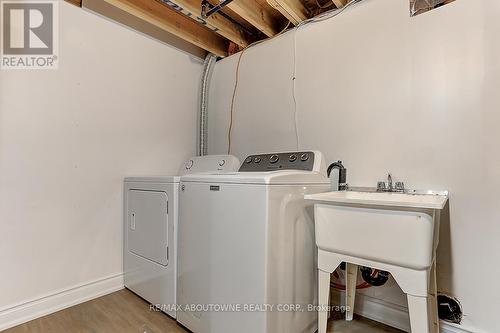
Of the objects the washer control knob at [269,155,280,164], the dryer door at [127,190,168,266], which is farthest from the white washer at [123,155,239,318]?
the washer control knob at [269,155,280,164]

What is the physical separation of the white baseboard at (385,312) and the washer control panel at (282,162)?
1.00m

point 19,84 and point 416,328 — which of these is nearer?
point 416,328

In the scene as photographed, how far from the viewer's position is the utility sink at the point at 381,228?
3.63 ft

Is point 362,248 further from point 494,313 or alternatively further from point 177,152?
point 177,152

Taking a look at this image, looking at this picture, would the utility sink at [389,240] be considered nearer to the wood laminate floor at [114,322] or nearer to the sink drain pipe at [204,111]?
the wood laminate floor at [114,322]

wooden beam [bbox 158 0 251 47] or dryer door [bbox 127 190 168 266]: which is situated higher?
wooden beam [bbox 158 0 251 47]

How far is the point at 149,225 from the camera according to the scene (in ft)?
6.15

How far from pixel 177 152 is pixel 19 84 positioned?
1260 millimetres

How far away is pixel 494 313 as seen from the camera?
1325 millimetres

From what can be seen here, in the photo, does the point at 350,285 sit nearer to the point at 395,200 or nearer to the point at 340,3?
the point at 395,200

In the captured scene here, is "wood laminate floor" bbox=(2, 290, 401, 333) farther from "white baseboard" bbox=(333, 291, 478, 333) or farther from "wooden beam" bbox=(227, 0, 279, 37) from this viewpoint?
"wooden beam" bbox=(227, 0, 279, 37)

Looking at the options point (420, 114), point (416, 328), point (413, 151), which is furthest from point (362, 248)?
point (420, 114)

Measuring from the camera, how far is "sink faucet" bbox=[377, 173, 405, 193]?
159 centimetres

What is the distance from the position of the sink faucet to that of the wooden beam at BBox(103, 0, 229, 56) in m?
2.08
